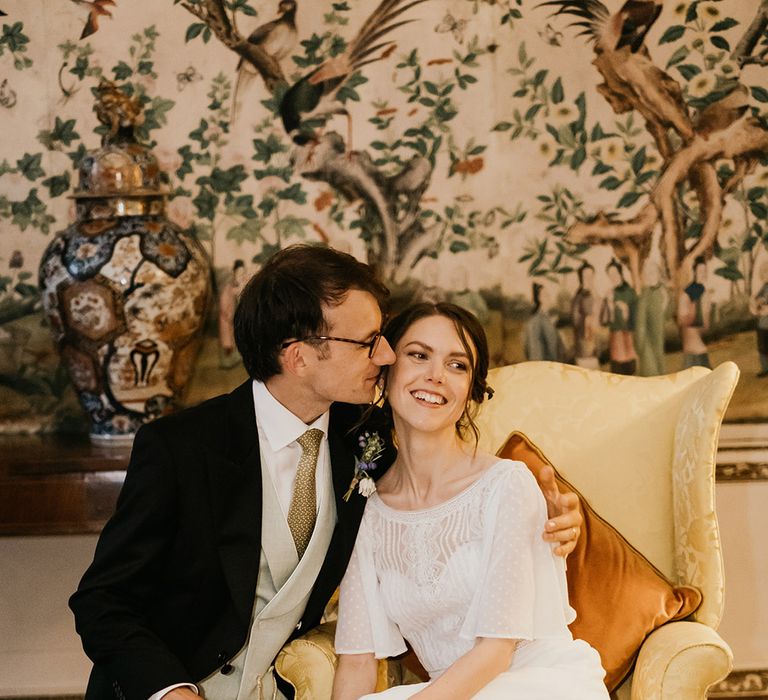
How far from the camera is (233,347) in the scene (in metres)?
3.23

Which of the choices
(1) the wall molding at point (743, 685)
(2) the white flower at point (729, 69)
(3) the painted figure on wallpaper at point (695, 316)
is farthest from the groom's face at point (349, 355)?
(1) the wall molding at point (743, 685)

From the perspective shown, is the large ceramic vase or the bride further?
the large ceramic vase

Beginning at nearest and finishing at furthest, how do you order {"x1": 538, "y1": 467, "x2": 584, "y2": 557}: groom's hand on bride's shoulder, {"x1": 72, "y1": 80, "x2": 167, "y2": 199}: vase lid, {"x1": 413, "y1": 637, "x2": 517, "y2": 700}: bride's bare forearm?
1. {"x1": 413, "y1": 637, "x2": 517, "y2": 700}: bride's bare forearm
2. {"x1": 538, "y1": 467, "x2": 584, "y2": 557}: groom's hand on bride's shoulder
3. {"x1": 72, "y1": 80, "x2": 167, "y2": 199}: vase lid

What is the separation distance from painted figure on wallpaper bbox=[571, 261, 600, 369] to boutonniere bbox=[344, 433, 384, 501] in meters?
1.11

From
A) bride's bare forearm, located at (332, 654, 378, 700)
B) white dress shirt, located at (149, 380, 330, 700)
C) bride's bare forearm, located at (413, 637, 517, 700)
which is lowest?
bride's bare forearm, located at (332, 654, 378, 700)

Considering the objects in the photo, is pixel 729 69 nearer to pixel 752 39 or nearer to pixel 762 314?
pixel 752 39

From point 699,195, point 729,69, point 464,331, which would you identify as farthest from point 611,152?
point 464,331

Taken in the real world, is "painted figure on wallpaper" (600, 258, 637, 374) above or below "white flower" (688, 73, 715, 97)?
below

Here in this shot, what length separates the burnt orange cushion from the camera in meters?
2.20

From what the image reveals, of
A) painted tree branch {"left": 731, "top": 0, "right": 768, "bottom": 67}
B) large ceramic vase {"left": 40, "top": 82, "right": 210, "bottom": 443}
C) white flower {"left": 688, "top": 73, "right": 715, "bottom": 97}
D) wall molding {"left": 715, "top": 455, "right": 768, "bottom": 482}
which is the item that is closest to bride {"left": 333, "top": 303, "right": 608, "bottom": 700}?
large ceramic vase {"left": 40, "top": 82, "right": 210, "bottom": 443}

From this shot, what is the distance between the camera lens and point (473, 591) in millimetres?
2084

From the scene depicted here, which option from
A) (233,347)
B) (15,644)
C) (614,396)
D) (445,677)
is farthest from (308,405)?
(15,644)

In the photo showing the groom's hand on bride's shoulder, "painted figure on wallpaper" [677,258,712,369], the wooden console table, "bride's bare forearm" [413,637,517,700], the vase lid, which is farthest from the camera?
"painted figure on wallpaper" [677,258,712,369]

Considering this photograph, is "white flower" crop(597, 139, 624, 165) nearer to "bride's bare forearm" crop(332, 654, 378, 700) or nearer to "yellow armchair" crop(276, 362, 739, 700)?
"yellow armchair" crop(276, 362, 739, 700)
